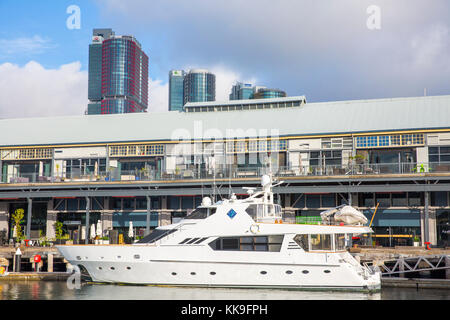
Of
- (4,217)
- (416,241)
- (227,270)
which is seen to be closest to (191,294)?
(227,270)

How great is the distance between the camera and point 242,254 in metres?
24.3

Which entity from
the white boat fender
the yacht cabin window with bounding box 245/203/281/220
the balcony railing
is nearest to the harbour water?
the white boat fender

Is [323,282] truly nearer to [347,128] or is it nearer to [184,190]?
[184,190]

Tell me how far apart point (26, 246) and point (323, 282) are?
69.4ft

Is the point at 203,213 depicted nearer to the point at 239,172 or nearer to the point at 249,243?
the point at 249,243

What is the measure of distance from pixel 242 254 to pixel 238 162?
1849 cm

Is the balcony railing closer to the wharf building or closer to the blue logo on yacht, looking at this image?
the wharf building

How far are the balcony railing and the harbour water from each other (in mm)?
11670

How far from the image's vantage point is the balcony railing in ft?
115

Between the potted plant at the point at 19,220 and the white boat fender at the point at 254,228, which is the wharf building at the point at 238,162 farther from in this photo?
the white boat fender at the point at 254,228

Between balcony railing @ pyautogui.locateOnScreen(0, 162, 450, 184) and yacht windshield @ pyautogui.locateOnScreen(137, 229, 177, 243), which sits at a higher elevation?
balcony railing @ pyautogui.locateOnScreen(0, 162, 450, 184)

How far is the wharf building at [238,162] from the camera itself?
36.3 m

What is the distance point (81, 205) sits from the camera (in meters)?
42.3
